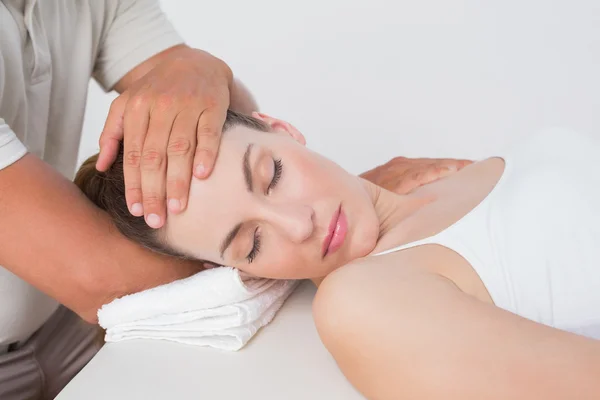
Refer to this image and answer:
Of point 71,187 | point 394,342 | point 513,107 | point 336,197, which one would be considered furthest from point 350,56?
point 394,342

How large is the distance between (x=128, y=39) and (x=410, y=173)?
756mm

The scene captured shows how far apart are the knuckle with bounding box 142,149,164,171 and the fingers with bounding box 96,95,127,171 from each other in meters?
0.11

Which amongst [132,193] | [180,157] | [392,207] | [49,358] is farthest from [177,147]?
[49,358]

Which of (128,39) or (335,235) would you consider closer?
(335,235)

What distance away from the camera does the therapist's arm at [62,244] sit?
1.13m

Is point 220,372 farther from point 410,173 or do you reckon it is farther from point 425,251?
point 410,173

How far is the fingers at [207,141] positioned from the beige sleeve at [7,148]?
0.30m

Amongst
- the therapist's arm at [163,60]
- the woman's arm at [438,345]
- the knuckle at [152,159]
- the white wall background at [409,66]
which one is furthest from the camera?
the white wall background at [409,66]

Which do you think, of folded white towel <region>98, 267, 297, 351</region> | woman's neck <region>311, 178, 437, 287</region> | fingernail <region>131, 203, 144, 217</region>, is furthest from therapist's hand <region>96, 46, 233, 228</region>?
woman's neck <region>311, 178, 437, 287</region>

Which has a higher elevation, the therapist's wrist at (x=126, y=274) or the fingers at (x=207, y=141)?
the fingers at (x=207, y=141)

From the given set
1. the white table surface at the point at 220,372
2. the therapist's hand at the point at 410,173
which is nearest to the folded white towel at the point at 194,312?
the white table surface at the point at 220,372

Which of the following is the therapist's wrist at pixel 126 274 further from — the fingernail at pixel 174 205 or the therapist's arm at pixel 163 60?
the therapist's arm at pixel 163 60

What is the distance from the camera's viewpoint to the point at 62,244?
3.85ft

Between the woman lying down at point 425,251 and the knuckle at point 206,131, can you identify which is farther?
the knuckle at point 206,131
